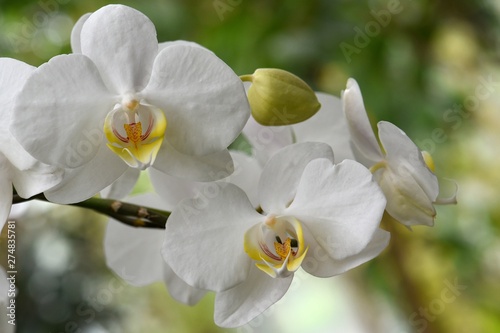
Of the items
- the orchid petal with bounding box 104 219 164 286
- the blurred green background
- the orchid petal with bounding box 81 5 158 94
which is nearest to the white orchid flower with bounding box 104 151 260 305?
the orchid petal with bounding box 104 219 164 286

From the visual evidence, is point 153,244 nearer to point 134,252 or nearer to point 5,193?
point 134,252

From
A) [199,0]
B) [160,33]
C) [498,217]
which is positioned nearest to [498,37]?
[498,217]

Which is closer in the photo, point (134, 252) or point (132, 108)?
point (132, 108)

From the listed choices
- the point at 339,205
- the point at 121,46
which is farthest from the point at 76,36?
the point at 339,205

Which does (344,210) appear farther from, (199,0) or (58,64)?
(199,0)

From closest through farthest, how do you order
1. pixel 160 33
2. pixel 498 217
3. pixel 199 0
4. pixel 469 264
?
pixel 160 33
pixel 199 0
pixel 469 264
pixel 498 217

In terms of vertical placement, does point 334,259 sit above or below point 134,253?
above

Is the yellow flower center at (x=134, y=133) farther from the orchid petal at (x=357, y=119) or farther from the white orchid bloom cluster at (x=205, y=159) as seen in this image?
the orchid petal at (x=357, y=119)
